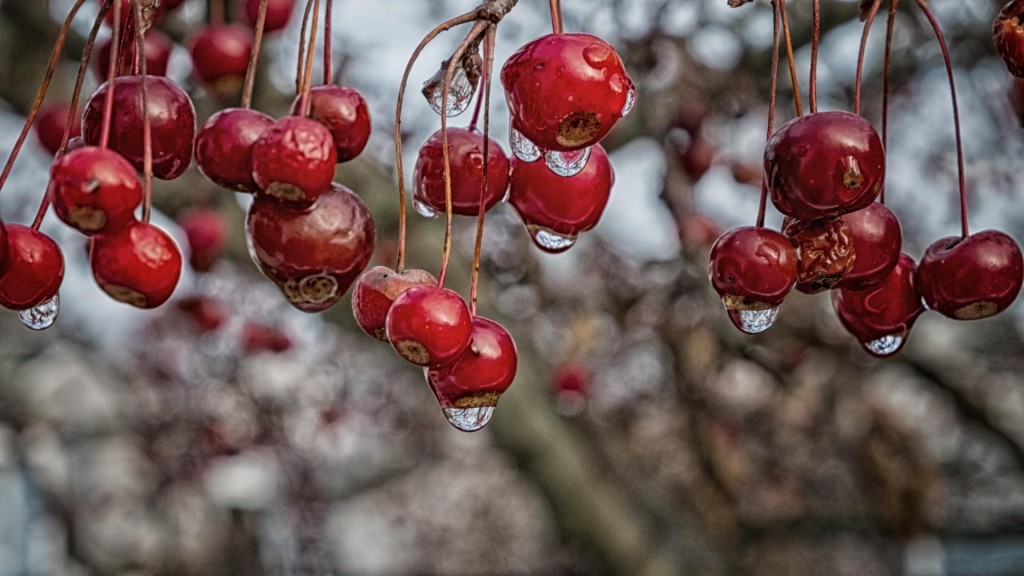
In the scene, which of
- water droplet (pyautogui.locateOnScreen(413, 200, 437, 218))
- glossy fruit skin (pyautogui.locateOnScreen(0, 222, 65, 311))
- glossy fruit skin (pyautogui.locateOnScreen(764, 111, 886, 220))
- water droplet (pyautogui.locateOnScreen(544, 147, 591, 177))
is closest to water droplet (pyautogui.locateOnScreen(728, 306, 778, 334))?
glossy fruit skin (pyautogui.locateOnScreen(764, 111, 886, 220))

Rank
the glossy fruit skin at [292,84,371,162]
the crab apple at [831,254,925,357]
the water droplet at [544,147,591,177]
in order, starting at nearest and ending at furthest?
the glossy fruit skin at [292,84,371,162] → the water droplet at [544,147,591,177] → the crab apple at [831,254,925,357]

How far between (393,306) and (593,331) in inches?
162

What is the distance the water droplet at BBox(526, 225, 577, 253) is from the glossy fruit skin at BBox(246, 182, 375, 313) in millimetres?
220

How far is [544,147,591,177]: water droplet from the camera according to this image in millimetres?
995

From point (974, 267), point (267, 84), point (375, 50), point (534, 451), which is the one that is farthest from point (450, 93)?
point (375, 50)

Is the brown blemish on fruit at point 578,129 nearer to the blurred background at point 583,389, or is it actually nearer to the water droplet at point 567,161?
the water droplet at point 567,161

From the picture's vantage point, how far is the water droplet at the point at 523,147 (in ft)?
3.24

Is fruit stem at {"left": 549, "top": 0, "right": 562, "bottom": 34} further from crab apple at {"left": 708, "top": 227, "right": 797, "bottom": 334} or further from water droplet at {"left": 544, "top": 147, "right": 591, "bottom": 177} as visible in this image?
crab apple at {"left": 708, "top": 227, "right": 797, "bottom": 334}

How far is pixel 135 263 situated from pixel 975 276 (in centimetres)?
82

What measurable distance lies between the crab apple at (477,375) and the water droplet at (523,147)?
174 mm

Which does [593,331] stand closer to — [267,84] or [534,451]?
[534,451]

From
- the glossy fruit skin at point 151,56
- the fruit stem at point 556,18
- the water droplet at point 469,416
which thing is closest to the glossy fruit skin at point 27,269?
the water droplet at point 469,416

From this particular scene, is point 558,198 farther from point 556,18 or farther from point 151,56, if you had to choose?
point 151,56

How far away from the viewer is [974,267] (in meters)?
1.06
